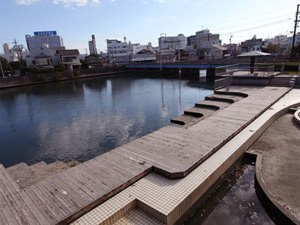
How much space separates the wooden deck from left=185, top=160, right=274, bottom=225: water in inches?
46.7

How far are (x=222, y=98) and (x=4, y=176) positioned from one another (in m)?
15.1

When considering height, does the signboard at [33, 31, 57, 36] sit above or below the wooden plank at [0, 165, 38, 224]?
above

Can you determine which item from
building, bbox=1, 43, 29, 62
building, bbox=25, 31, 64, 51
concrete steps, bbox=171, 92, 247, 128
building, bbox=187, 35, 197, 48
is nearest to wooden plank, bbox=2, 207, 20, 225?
concrete steps, bbox=171, 92, 247, 128

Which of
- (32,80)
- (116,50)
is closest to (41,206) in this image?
(32,80)

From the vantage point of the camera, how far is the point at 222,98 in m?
16.8

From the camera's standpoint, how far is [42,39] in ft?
354

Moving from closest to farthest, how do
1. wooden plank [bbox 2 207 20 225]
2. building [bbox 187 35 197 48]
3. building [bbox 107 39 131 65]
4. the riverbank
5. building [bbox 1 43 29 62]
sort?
wooden plank [bbox 2 207 20 225]
the riverbank
building [bbox 1 43 29 62]
building [bbox 107 39 131 65]
building [bbox 187 35 197 48]

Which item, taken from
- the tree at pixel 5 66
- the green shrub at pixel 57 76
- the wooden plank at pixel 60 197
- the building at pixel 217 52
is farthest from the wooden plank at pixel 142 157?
the building at pixel 217 52

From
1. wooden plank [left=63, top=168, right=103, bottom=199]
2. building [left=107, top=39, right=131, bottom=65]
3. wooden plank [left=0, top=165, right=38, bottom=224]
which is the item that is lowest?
wooden plank [left=0, top=165, right=38, bottom=224]

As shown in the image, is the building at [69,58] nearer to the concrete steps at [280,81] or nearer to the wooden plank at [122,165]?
the concrete steps at [280,81]

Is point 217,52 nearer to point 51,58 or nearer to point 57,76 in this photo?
point 57,76

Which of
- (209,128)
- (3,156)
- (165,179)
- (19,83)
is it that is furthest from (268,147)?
(19,83)

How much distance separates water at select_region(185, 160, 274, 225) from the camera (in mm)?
5668

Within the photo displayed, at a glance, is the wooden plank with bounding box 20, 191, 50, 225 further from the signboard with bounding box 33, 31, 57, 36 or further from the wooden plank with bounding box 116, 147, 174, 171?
the signboard with bounding box 33, 31, 57, 36
